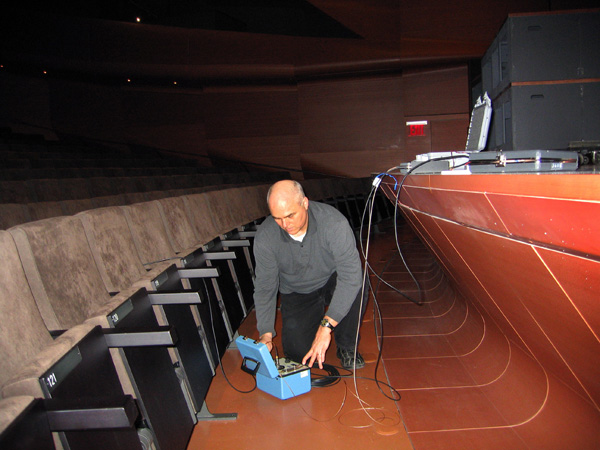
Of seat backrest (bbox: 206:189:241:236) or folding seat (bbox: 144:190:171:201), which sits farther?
folding seat (bbox: 144:190:171:201)

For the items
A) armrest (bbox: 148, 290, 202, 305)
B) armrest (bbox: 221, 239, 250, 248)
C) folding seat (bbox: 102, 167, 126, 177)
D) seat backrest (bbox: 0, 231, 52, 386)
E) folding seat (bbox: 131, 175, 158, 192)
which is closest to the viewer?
seat backrest (bbox: 0, 231, 52, 386)

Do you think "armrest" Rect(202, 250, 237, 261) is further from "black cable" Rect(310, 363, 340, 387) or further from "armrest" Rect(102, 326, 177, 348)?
"armrest" Rect(102, 326, 177, 348)

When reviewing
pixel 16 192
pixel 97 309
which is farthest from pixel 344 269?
pixel 16 192

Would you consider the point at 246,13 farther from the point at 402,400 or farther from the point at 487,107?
the point at 402,400

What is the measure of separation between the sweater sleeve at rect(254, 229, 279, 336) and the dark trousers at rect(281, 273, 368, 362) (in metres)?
0.10

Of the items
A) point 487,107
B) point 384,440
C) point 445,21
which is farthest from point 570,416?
point 445,21

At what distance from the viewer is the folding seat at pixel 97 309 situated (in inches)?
29.4

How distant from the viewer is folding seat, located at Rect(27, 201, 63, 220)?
4.52ft

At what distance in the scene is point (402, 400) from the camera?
3.81ft

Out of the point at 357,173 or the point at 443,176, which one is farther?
the point at 357,173

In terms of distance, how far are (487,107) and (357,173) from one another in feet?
13.3

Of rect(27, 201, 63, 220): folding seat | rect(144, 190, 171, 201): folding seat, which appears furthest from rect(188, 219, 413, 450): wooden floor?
rect(144, 190, 171, 201): folding seat

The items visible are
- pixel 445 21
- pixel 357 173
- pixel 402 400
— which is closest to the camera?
pixel 402 400

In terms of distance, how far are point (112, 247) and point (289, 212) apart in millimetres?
470
